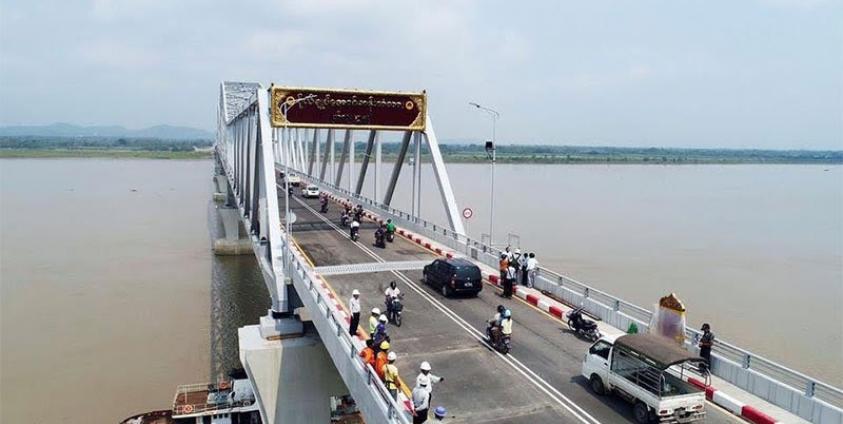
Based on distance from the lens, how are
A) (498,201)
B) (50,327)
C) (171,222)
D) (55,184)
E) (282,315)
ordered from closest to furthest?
(282,315) → (50,327) → (171,222) → (498,201) → (55,184)

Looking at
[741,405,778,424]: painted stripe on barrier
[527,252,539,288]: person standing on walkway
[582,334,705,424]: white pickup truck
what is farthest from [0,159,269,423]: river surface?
[741,405,778,424]: painted stripe on barrier

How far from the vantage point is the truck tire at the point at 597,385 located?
13.1 metres

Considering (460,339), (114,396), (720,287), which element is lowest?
(114,396)

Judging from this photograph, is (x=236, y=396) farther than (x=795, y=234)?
No

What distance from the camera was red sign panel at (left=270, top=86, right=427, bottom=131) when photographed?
26.7 meters

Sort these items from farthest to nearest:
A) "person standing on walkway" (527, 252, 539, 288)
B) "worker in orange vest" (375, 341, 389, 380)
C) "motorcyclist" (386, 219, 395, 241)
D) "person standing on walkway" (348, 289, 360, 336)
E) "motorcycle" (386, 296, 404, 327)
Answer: "motorcyclist" (386, 219, 395, 241), "person standing on walkway" (527, 252, 539, 288), "motorcycle" (386, 296, 404, 327), "person standing on walkway" (348, 289, 360, 336), "worker in orange vest" (375, 341, 389, 380)

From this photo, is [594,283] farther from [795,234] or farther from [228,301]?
[795,234]

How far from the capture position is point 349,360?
14.3m

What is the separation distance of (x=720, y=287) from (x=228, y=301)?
95.9ft

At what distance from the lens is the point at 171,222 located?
227 ft

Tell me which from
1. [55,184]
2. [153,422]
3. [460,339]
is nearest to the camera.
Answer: [460,339]

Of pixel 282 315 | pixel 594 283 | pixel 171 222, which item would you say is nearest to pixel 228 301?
pixel 282 315

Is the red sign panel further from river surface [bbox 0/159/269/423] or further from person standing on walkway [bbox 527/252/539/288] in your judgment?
river surface [bbox 0/159/269/423]

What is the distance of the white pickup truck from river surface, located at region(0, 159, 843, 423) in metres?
16.9
